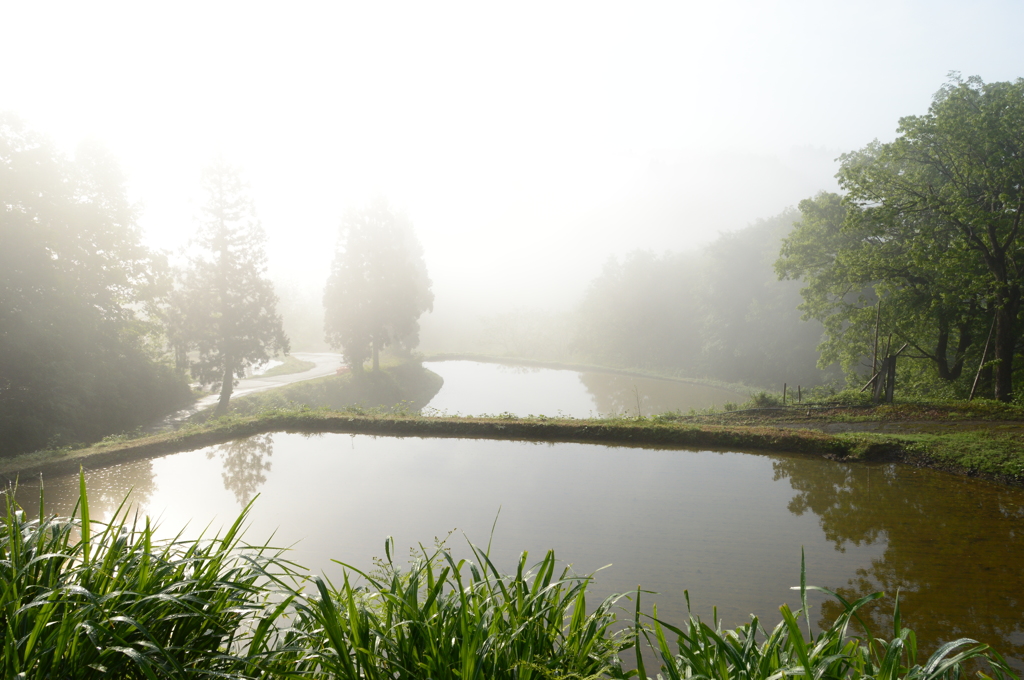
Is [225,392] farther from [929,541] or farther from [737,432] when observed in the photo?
[929,541]

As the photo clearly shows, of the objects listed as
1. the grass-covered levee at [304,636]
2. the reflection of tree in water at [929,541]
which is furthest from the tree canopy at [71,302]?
the reflection of tree in water at [929,541]

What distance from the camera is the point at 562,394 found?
78.5ft

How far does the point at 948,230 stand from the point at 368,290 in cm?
2150

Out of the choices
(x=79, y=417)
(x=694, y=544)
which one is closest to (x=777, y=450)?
(x=694, y=544)

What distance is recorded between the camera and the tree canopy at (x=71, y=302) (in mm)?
11539

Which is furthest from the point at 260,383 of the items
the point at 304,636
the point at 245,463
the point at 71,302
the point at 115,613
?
the point at 304,636

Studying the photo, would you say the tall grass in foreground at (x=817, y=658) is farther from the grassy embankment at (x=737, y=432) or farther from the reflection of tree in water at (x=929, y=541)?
the grassy embankment at (x=737, y=432)

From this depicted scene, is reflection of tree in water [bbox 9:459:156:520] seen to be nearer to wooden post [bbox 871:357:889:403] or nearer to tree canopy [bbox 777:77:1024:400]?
wooden post [bbox 871:357:889:403]

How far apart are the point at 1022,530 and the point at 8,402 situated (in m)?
17.6

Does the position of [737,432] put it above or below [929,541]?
above

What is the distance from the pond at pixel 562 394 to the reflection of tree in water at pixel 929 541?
8.99 meters

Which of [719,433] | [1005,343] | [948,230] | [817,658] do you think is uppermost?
[948,230]

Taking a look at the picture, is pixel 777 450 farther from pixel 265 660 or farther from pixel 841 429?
pixel 265 660

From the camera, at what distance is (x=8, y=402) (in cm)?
1131
